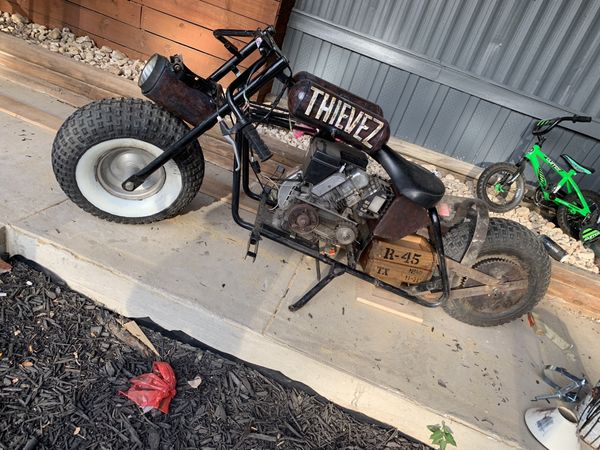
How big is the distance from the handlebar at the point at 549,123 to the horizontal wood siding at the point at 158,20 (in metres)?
2.53

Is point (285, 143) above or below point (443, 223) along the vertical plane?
below

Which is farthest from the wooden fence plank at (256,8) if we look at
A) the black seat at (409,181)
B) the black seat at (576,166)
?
the black seat at (576,166)

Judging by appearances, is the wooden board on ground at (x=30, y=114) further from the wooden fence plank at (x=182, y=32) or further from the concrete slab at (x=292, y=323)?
the wooden fence plank at (x=182, y=32)

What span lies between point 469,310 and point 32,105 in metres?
3.74

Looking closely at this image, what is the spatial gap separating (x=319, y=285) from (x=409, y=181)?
0.75 m

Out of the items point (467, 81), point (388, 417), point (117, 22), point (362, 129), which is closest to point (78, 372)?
point (388, 417)

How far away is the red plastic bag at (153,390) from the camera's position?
2016 millimetres

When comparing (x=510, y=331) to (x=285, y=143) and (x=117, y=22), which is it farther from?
(x=117, y=22)

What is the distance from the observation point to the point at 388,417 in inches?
90.2

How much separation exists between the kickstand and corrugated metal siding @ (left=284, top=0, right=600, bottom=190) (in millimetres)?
2451

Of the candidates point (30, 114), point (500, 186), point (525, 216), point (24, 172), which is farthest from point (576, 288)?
point (30, 114)

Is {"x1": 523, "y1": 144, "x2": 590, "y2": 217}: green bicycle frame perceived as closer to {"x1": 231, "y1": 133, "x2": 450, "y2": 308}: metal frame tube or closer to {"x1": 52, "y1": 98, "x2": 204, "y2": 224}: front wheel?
{"x1": 231, "y1": 133, "x2": 450, "y2": 308}: metal frame tube

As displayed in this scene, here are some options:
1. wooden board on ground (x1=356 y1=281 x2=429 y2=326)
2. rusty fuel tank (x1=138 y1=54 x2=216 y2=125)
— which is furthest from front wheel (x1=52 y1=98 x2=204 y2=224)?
wooden board on ground (x1=356 y1=281 x2=429 y2=326)

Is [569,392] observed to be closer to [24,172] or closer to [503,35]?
[503,35]
